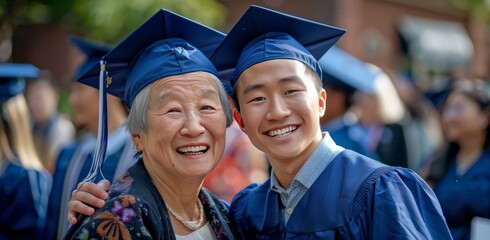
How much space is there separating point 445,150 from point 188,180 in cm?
306

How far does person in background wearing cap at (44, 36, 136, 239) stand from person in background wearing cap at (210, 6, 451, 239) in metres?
1.45

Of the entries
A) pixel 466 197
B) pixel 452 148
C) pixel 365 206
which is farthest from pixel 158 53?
pixel 452 148

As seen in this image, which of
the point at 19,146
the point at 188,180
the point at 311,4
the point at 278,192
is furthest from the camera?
the point at 311,4

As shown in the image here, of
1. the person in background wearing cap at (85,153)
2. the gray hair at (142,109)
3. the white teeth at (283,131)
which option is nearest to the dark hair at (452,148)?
the person in background wearing cap at (85,153)

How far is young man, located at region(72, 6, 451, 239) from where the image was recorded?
2.83m

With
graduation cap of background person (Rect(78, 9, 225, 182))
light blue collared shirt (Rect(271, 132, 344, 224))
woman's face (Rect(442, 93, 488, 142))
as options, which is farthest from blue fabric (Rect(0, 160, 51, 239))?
woman's face (Rect(442, 93, 488, 142))

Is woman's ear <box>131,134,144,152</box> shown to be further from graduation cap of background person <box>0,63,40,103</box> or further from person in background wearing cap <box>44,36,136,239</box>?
graduation cap of background person <box>0,63,40,103</box>

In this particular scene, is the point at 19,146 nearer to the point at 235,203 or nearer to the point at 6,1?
the point at 6,1

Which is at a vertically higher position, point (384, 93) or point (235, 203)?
point (235, 203)

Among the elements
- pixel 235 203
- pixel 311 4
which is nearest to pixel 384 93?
pixel 235 203

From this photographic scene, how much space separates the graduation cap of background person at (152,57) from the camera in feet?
9.70

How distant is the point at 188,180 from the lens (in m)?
3.02

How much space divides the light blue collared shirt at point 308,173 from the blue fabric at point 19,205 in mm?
2182

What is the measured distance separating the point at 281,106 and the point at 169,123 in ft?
1.50
